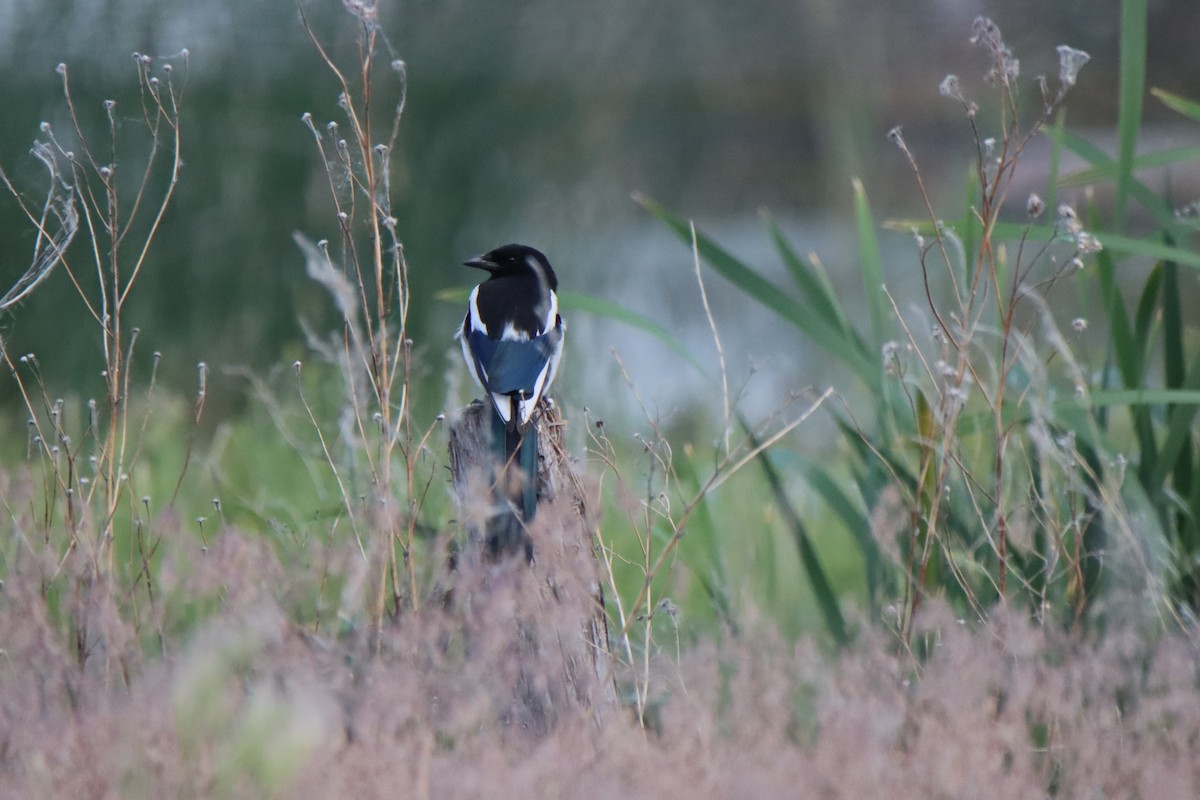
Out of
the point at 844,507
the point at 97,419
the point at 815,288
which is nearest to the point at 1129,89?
the point at 815,288

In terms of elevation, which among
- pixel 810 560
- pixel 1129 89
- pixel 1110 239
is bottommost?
pixel 810 560

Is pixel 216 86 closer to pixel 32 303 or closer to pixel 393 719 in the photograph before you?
pixel 32 303

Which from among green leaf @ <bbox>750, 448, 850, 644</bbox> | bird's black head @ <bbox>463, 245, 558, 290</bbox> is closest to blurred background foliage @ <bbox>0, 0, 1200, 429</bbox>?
bird's black head @ <bbox>463, 245, 558, 290</bbox>

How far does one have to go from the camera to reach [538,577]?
2.46 metres

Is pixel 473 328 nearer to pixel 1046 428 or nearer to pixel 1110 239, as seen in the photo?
pixel 1046 428

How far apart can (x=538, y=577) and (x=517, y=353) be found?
0.68 metres

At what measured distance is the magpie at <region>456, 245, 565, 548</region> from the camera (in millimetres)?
2664

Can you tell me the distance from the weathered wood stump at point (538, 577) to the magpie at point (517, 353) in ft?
0.12

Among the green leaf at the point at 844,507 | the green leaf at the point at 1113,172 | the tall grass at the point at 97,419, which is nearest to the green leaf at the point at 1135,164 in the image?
the green leaf at the point at 1113,172

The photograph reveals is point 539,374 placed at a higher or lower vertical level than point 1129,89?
lower

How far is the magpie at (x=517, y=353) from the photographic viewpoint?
8.74 feet

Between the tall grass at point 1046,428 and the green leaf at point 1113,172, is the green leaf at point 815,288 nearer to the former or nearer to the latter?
the tall grass at point 1046,428

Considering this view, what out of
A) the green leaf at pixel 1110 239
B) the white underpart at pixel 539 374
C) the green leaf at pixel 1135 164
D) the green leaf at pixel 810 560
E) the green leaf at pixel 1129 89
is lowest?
the green leaf at pixel 810 560

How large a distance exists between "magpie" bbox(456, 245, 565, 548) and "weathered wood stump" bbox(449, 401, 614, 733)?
0.12 ft
